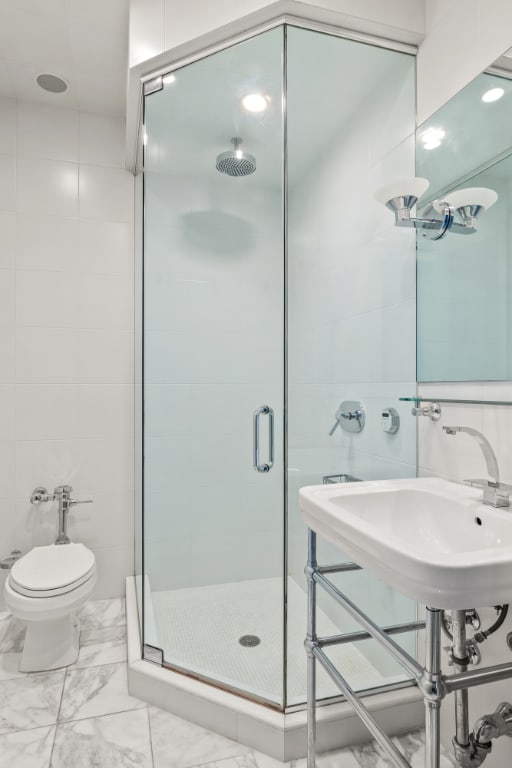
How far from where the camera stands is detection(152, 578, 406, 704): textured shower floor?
154 centimetres

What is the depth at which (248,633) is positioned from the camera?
1748 mm

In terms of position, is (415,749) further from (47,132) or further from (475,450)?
(47,132)

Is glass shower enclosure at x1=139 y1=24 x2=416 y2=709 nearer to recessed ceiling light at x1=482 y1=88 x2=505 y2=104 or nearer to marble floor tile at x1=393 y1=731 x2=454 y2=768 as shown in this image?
marble floor tile at x1=393 y1=731 x2=454 y2=768

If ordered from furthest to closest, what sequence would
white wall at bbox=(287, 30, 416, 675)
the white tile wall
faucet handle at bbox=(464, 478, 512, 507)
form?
1. white wall at bbox=(287, 30, 416, 675)
2. the white tile wall
3. faucet handle at bbox=(464, 478, 512, 507)

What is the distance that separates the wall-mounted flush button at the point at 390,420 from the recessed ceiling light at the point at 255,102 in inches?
46.1

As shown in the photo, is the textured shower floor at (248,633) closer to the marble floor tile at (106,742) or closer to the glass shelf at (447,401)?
the marble floor tile at (106,742)

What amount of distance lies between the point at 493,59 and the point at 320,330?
926 mm

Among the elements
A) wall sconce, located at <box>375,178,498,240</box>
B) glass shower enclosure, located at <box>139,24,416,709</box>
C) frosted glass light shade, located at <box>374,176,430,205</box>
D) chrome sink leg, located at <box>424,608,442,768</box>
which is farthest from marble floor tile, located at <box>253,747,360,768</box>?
frosted glass light shade, located at <box>374,176,430,205</box>

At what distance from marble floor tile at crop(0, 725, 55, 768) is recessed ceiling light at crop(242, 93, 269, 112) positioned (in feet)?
7.42

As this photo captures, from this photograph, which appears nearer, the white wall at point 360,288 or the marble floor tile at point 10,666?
the white wall at point 360,288

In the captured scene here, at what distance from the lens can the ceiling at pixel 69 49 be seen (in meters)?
1.79

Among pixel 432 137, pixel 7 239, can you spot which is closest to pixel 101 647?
pixel 7 239

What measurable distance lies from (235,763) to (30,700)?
824mm

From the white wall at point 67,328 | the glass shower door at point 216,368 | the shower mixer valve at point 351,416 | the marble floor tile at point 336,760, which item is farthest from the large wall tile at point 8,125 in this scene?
the marble floor tile at point 336,760
